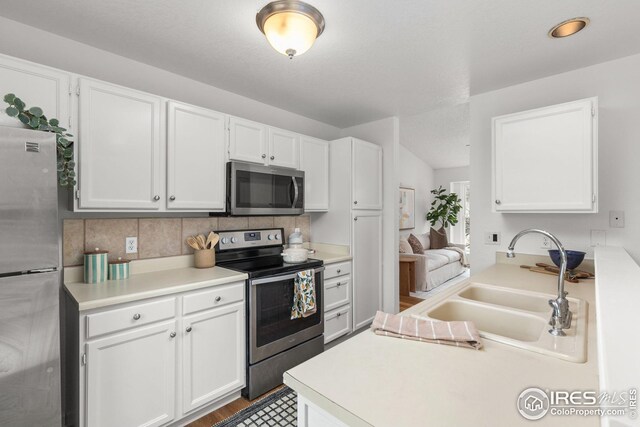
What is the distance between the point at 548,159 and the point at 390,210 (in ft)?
5.06

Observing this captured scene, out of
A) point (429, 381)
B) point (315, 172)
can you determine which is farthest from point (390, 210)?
point (429, 381)

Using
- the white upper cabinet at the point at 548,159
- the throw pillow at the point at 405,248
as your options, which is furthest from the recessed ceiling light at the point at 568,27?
the throw pillow at the point at 405,248

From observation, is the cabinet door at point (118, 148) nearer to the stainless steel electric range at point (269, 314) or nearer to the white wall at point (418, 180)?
the stainless steel electric range at point (269, 314)

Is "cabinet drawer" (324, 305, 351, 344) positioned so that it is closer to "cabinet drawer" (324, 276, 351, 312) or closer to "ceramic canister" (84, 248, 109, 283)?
Result: "cabinet drawer" (324, 276, 351, 312)

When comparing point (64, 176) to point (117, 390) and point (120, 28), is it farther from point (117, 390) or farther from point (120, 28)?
point (117, 390)

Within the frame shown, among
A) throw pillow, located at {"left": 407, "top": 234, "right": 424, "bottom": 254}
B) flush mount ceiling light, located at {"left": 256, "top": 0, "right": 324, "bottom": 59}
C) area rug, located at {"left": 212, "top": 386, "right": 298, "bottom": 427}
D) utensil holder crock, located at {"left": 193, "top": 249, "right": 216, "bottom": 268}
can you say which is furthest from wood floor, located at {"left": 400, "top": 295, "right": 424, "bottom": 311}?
flush mount ceiling light, located at {"left": 256, "top": 0, "right": 324, "bottom": 59}

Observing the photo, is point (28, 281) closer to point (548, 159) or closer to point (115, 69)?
point (115, 69)

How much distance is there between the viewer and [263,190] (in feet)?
8.32

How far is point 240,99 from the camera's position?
2.78 m

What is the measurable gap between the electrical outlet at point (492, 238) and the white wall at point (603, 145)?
0.04 m

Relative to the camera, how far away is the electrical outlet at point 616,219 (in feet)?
7.07

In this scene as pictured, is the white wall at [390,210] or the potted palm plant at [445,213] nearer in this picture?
the white wall at [390,210]

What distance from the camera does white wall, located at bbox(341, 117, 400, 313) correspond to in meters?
3.35

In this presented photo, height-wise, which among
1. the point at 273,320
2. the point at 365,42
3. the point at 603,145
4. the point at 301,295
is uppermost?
the point at 365,42
